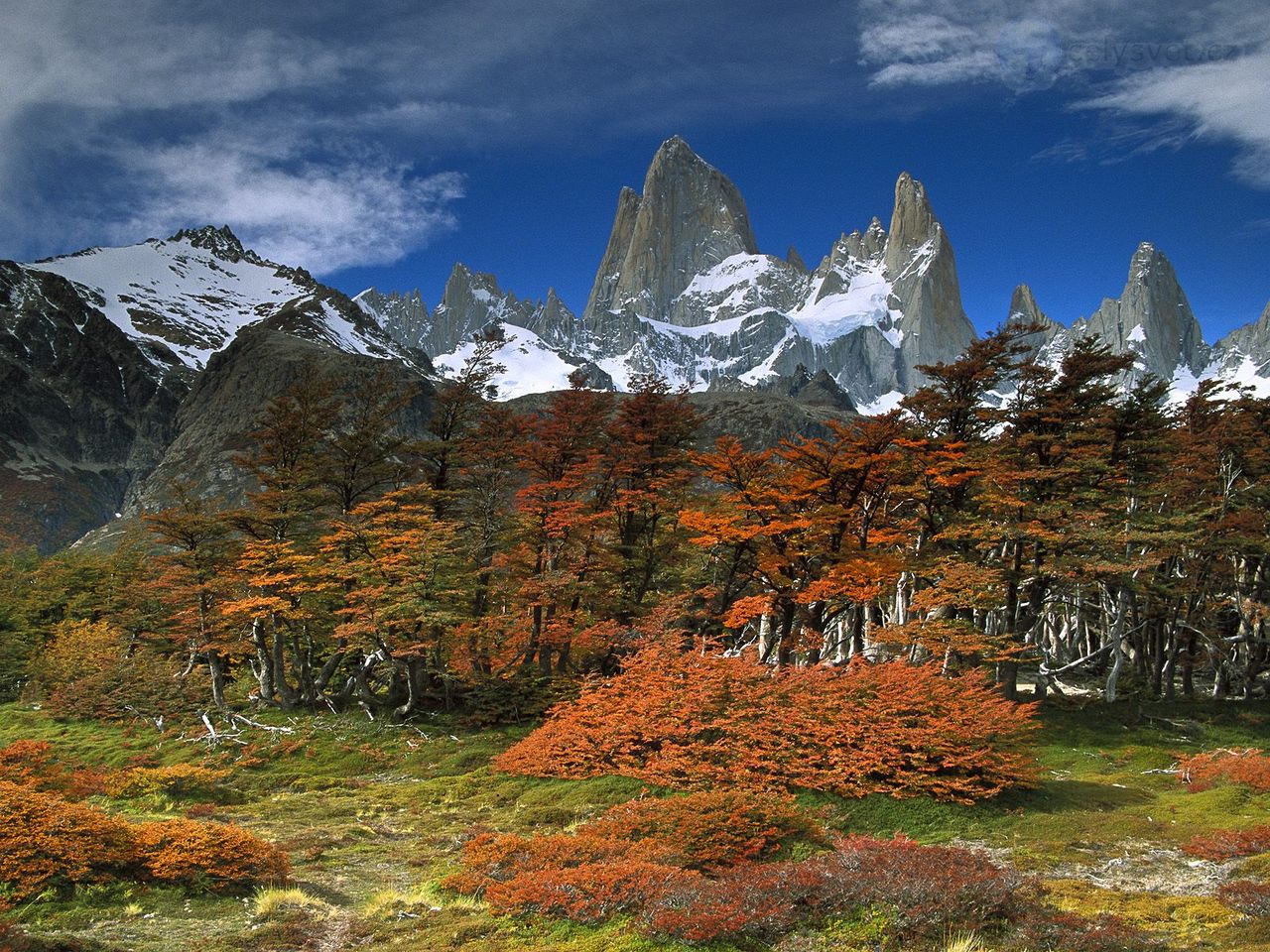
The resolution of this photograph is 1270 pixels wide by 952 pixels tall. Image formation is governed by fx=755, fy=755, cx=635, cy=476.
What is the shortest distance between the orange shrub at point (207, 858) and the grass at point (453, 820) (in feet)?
1.14

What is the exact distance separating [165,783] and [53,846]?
412 inches

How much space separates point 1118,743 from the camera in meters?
26.8

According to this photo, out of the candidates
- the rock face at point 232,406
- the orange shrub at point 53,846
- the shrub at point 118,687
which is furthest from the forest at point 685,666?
the rock face at point 232,406

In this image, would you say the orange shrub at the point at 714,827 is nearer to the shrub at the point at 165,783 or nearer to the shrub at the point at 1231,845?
the shrub at the point at 1231,845

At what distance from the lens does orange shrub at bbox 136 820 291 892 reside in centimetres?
1216

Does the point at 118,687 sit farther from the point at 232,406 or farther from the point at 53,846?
the point at 232,406

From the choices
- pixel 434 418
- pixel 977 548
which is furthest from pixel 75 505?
pixel 977 548

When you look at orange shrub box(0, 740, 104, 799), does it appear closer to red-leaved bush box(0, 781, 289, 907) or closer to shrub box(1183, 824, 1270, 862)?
red-leaved bush box(0, 781, 289, 907)

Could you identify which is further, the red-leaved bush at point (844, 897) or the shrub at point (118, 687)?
the shrub at point (118, 687)

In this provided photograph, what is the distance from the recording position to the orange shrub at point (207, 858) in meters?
12.2

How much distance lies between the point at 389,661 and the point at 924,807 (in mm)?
20121

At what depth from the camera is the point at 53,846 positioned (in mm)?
11359

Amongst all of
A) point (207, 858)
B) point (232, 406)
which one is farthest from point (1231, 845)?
point (232, 406)

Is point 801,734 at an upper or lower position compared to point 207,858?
upper
